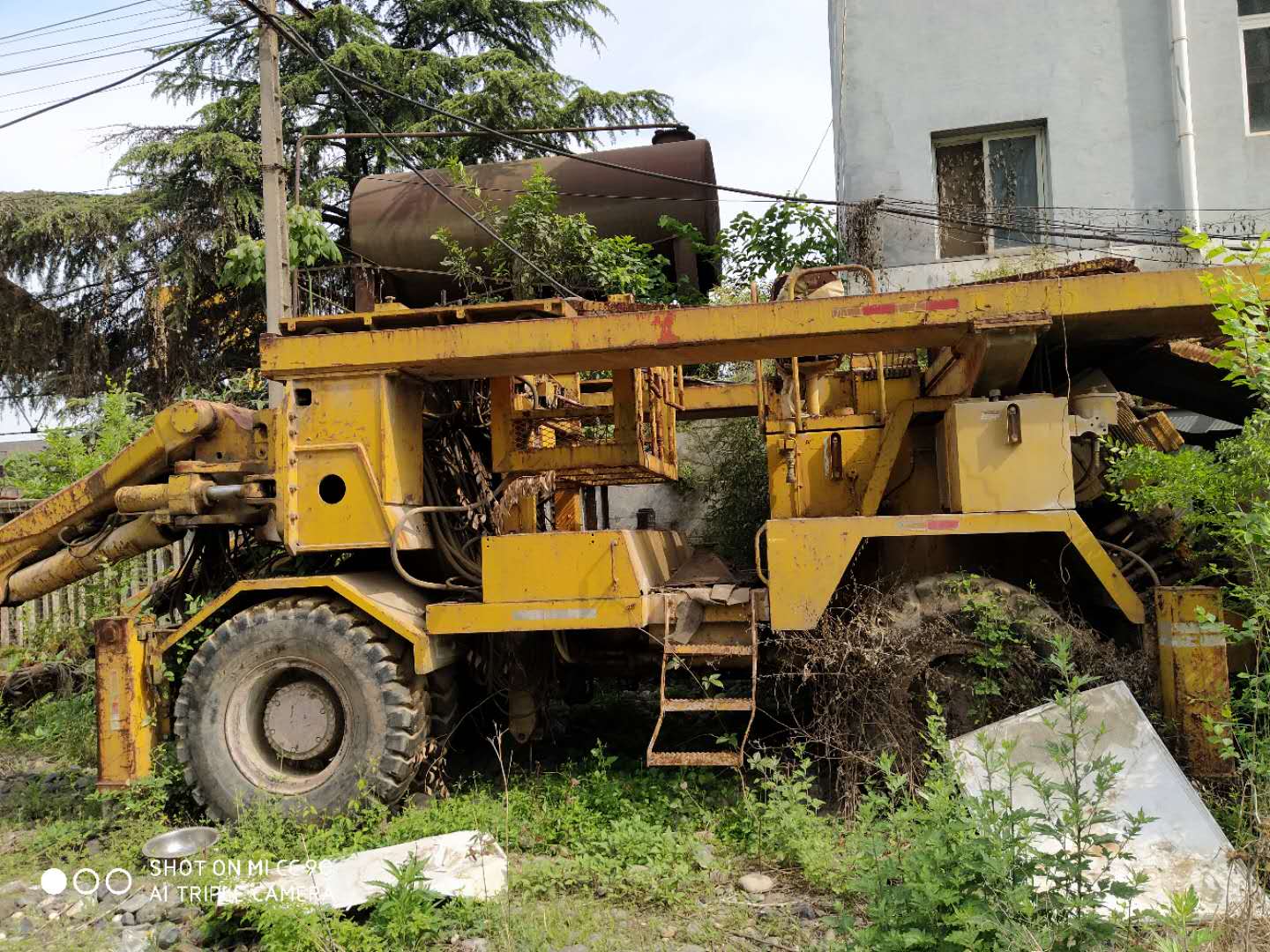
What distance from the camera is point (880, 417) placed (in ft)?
21.1

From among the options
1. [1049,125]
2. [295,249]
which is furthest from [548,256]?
[1049,125]

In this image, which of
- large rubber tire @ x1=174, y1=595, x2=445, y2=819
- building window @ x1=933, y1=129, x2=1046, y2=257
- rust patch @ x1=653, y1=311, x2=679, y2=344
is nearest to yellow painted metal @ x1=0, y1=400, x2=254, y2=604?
large rubber tire @ x1=174, y1=595, x2=445, y2=819

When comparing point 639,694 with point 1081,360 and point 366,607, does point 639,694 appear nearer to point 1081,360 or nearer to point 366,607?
point 366,607

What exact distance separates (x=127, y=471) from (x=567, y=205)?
731 centimetres

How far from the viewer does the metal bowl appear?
5.03m

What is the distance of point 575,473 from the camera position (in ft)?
21.7

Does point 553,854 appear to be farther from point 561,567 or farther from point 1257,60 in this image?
point 1257,60

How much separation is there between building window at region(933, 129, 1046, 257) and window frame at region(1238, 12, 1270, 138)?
1997 millimetres

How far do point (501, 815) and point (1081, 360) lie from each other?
4440 mm

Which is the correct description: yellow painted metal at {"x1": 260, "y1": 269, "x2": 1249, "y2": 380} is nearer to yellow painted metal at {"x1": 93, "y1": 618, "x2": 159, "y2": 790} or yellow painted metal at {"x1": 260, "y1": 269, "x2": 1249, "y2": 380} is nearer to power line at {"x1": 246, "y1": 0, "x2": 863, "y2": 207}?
yellow painted metal at {"x1": 93, "y1": 618, "x2": 159, "y2": 790}

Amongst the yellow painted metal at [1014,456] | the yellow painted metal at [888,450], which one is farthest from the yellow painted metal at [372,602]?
the yellow painted metal at [1014,456]

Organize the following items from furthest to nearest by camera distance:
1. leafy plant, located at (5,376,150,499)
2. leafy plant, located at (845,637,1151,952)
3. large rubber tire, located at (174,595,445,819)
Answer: leafy plant, located at (5,376,150,499)
large rubber tire, located at (174,595,445,819)
leafy plant, located at (845,637,1151,952)

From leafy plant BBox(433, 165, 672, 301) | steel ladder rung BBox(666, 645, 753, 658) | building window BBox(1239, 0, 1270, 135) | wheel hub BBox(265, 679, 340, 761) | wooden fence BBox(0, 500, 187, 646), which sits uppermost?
building window BBox(1239, 0, 1270, 135)

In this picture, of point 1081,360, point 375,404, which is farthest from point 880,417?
point 375,404
